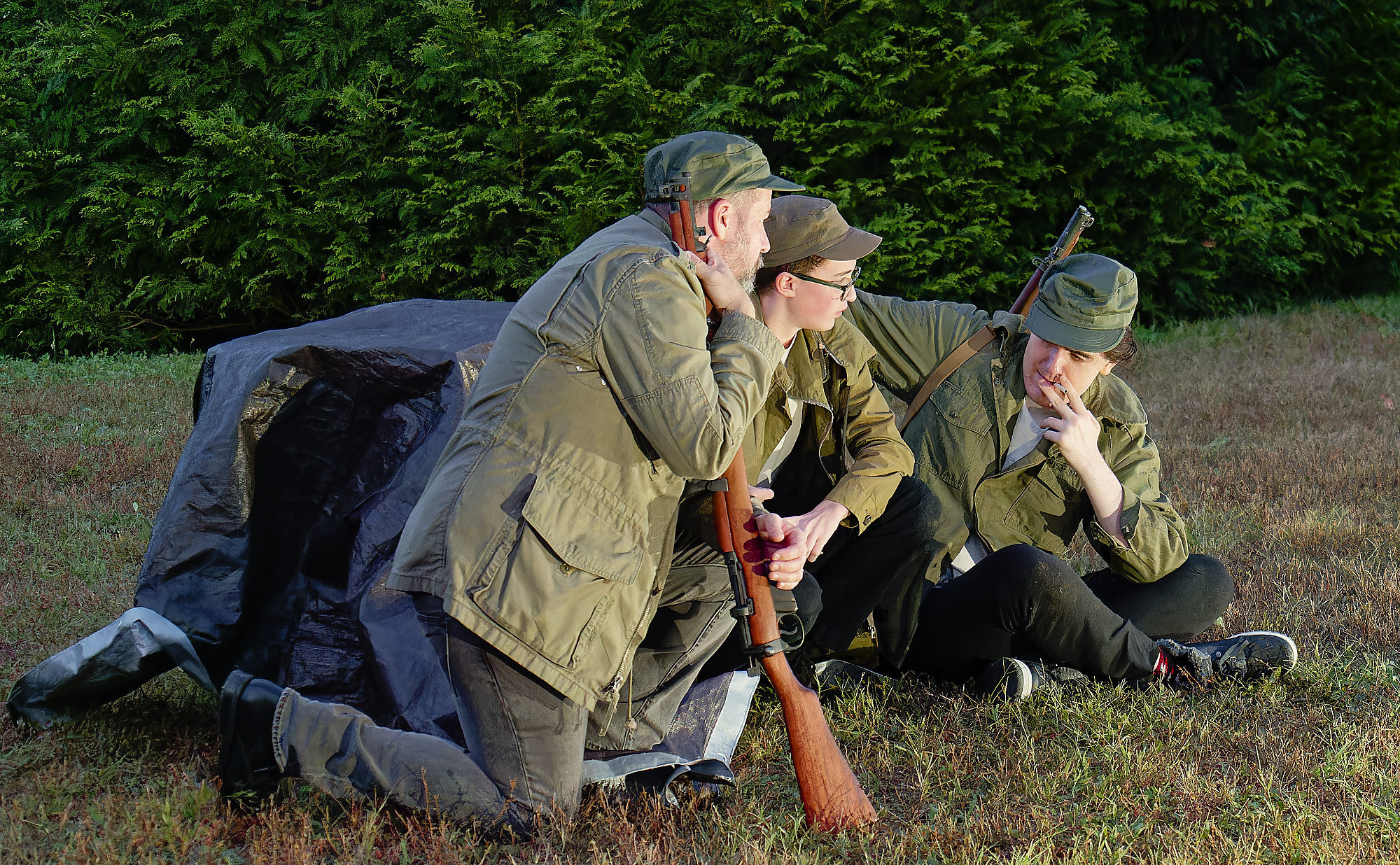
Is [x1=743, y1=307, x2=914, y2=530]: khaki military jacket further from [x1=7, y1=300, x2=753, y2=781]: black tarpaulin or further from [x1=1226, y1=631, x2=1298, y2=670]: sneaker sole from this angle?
[x1=1226, y1=631, x2=1298, y2=670]: sneaker sole

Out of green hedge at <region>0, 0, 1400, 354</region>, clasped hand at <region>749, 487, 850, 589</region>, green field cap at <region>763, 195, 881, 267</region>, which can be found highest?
green field cap at <region>763, 195, 881, 267</region>

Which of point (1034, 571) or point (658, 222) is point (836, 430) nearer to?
point (1034, 571)

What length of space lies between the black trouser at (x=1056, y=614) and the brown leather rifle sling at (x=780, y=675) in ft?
2.92

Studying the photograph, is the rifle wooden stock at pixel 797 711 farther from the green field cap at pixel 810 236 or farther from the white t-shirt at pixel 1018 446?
the white t-shirt at pixel 1018 446

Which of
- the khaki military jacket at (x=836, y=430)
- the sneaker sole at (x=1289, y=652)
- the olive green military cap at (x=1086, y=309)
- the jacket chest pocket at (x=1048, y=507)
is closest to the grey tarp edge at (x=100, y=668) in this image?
the khaki military jacket at (x=836, y=430)

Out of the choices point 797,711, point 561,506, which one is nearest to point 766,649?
point 797,711

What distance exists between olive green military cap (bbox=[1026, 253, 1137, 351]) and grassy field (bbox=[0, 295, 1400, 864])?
1182 mm

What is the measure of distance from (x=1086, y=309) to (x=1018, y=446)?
58cm

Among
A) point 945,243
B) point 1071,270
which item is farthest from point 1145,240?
point 1071,270

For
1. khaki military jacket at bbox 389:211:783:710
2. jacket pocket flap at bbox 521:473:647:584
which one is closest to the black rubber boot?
khaki military jacket at bbox 389:211:783:710

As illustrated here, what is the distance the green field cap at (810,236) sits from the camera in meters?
3.54

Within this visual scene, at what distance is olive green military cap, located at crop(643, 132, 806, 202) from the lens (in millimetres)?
2924

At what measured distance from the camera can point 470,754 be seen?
295cm

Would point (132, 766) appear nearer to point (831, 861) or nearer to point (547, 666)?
point (547, 666)
